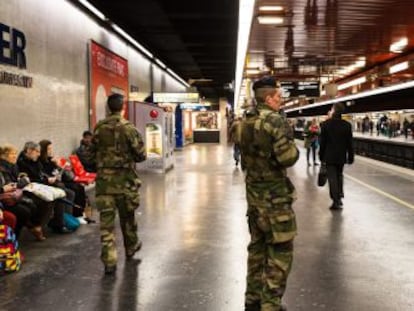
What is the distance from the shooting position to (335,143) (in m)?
7.97

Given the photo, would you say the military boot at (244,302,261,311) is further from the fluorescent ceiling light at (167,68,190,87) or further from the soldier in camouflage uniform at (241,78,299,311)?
the fluorescent ceiling light at (167,68,190,87)

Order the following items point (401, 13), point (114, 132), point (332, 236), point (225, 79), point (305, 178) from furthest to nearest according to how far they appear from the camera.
→ point (225, 79)
point (305, 178)
point (401, 13)
point (332, 236)
point (114, 132)

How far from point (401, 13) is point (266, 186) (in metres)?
8.17

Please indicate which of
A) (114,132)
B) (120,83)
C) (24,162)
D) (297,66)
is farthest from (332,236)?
(297,66)

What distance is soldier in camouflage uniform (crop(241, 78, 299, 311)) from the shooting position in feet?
11.2

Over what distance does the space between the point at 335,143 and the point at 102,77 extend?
20.6ft

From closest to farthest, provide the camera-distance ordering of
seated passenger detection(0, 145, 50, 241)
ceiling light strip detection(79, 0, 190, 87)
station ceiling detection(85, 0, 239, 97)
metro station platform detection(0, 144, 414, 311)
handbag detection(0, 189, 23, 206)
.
A: metro station platform detection(0, 144, 414, 311) < handbag detection(0, 189, 23, 206) < seated passenger detection(0, 145, 50, 241) < ceiling light strip detection(79, 0, 190, 87) < station ceiling detection(85, 0, 239, 97)

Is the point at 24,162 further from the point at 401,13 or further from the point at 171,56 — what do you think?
the point at 171,56

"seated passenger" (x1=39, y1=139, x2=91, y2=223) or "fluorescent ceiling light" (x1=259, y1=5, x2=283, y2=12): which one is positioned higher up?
"fluorescent ceiling light" (x1=259, y1=5, x2=283, y2=12)

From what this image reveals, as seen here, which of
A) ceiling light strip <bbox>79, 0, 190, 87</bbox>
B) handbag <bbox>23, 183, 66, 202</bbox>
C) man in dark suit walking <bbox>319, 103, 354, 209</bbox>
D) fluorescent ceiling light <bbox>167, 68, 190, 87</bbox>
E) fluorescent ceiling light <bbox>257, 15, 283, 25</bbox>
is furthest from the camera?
fluorescent ceiling light <bbox>167, 68, 190, 87</bbox>

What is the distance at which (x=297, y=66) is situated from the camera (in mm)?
20047

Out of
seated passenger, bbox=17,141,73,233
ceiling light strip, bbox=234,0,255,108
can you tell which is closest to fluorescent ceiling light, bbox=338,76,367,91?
ceiling light strip, bbox=234,0,255,108

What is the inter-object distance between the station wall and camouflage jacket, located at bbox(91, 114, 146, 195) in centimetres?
271

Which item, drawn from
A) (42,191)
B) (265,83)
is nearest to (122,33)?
(42,191)
